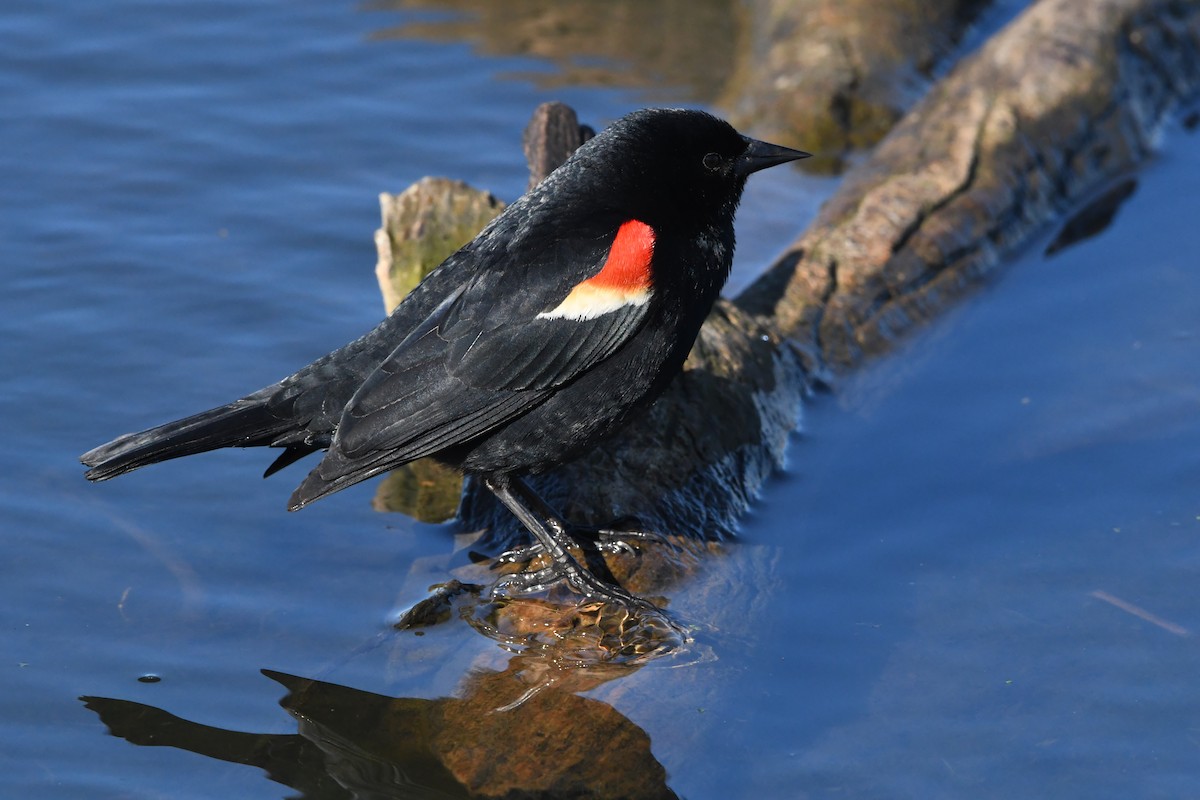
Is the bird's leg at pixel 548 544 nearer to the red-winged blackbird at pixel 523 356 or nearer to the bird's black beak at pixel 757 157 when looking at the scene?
the red-winged blackbird at pixel 523 356

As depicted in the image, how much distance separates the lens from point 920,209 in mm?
7395

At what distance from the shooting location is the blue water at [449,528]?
4.85 metres

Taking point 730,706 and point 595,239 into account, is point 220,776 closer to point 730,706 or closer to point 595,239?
point 730,706

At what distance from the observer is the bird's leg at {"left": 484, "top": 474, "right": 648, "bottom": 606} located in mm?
5121

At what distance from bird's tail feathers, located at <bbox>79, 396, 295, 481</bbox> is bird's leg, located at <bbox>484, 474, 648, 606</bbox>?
0.87 m

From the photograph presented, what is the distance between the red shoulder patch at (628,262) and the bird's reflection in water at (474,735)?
3.97ft

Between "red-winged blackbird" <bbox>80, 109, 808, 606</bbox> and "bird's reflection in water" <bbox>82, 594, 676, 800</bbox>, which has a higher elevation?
"red-winged blackbird" <bbox>80, 109, 808, 606</bbox>

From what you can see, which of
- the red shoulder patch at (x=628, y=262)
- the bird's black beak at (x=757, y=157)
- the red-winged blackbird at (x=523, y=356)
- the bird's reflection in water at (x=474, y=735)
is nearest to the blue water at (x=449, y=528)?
the bird's reflection in water at (x=474, y=735)

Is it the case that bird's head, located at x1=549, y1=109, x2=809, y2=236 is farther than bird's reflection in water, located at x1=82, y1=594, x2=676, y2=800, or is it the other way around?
bird's head, located at x1=549, y1=109, x2=809, y2=236

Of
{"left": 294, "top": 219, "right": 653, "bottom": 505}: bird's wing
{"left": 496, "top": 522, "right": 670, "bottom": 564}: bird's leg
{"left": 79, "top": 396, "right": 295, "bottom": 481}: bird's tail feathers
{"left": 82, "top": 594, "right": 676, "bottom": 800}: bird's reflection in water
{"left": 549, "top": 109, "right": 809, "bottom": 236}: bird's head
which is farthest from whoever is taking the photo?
{"left": 496, "top": 522, "right": 670, "bottom": 564}: bird's leg

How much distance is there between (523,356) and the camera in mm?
5008

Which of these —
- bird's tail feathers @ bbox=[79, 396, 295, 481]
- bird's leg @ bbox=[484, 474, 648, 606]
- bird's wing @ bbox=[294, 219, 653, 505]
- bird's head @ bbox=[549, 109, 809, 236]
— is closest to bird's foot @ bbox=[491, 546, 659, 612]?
bird's leg @ bbox=[484, 474, 648, 606]

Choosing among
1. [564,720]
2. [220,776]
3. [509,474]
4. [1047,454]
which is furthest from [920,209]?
[220,776]

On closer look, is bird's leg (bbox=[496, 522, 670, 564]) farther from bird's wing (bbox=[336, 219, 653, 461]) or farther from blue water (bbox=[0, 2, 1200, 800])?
bird's wing (bbox=[336, 219, 653, 461])
